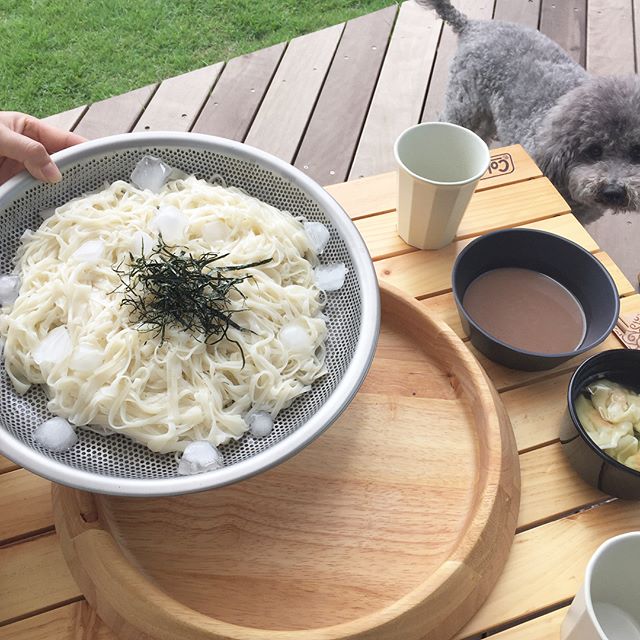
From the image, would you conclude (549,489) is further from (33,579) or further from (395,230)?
(33,579)

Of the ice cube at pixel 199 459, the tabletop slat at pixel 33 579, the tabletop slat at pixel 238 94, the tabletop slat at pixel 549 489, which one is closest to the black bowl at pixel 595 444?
the tabletop slat at pixel 549 489

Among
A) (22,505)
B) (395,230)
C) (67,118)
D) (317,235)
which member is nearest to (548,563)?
(317,235)

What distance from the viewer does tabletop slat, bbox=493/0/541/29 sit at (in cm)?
372

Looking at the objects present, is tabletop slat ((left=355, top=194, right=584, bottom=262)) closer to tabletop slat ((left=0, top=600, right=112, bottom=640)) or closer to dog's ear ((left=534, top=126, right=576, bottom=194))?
dog's ear ((left=534, top=126, right=576, bottom=194))

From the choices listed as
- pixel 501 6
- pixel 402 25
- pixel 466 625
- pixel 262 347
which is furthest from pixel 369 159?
pixel 466 625

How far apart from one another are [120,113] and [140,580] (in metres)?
2.67

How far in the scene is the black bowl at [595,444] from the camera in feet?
3.97

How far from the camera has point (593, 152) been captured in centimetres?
222

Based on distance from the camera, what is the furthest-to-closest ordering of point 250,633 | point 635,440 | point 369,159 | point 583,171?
1. point 369,159
2. point 583,171
3. point 635,440
4. point 250,633

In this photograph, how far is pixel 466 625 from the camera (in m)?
1.15

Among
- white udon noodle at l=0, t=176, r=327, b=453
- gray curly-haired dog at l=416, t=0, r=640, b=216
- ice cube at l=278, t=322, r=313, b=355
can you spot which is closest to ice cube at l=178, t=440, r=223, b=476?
white udon noodle at l=0, t=176, r=327, b=453

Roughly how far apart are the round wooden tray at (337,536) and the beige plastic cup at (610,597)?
0.55 ft

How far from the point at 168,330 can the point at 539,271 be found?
914mm

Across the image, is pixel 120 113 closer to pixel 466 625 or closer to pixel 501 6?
pixel 501 6
